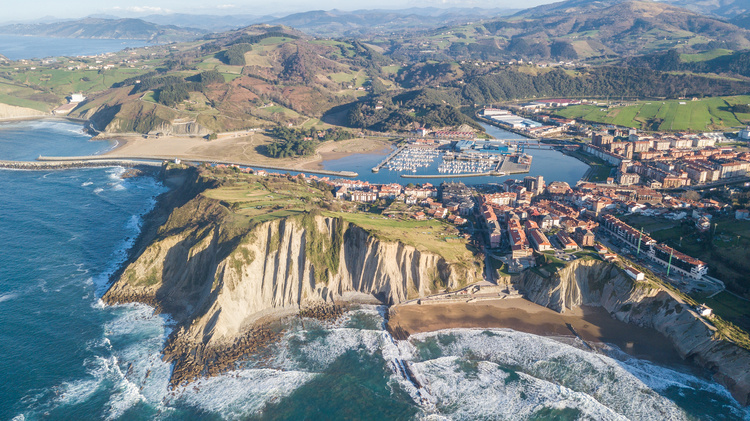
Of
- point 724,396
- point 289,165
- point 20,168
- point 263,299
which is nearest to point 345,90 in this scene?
point 289,165

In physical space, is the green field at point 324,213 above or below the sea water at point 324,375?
above

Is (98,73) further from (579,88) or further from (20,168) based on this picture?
(579,88)

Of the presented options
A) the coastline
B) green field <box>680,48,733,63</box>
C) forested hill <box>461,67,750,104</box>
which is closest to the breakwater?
the coastline

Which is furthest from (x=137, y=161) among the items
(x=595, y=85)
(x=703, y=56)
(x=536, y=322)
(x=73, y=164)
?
(x=703, y=56)

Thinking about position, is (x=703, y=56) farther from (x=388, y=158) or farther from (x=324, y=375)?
(x=324, y=375)

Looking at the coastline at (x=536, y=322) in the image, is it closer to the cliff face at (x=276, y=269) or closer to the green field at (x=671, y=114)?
the cliff face at (x=276, y=269)

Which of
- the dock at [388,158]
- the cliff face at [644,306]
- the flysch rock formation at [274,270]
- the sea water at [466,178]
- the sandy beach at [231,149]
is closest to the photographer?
the cliff face at [644,306]

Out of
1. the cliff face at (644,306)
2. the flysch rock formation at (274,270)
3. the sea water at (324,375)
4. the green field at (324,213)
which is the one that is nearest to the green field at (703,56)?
the green field at (324,213)
